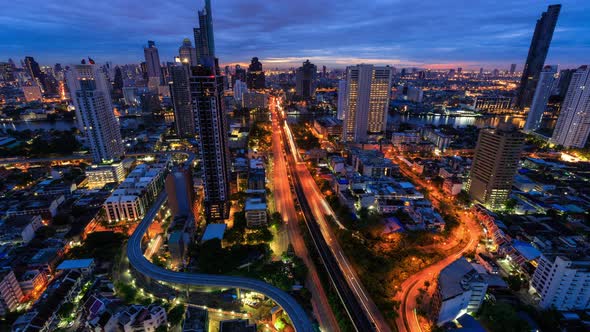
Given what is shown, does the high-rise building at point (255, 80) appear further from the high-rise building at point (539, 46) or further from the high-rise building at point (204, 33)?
the high-rise building at point (539, 46)

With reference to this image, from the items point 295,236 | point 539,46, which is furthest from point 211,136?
point 539,46

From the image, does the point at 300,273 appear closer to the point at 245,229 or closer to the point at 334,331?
the point at 334,331

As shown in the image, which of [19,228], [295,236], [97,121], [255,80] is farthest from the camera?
[255,80]

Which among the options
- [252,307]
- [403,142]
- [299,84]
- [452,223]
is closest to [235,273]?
[252,307]

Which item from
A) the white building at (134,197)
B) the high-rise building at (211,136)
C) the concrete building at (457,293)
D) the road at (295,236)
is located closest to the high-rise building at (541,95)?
the road at (295,236)

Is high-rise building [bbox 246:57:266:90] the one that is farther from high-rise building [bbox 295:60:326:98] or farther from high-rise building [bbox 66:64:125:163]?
high-rise building [bbox 66:64:125:163]

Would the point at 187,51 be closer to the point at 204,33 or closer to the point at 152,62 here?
the point at 204,33
